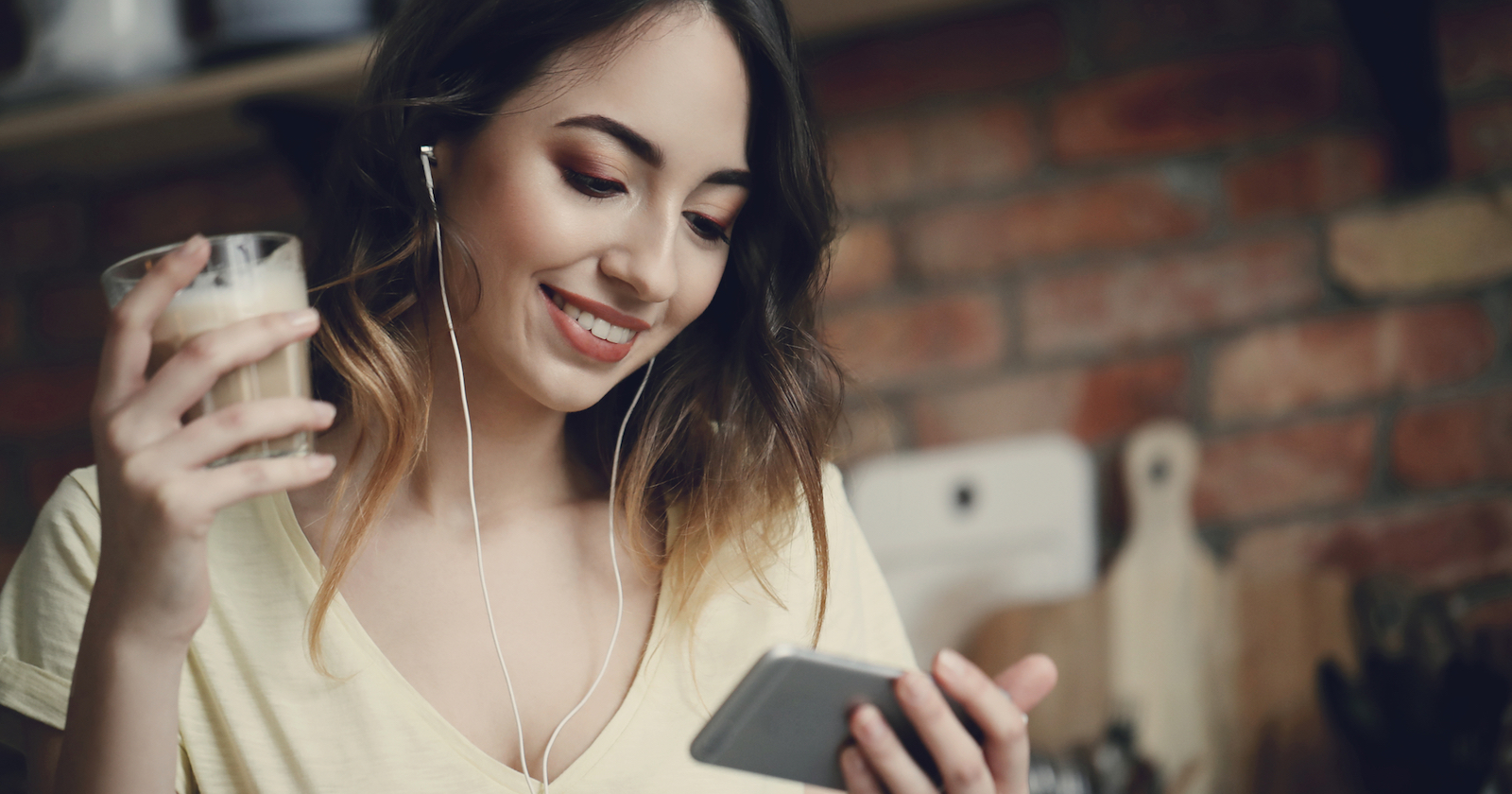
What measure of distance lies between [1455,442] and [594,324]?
107 cm

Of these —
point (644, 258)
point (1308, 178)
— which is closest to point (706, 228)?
point (644, 258)

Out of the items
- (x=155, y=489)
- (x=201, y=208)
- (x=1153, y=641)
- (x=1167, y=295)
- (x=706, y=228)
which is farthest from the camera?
(x=201, y=208)

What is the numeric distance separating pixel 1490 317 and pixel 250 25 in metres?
1.42

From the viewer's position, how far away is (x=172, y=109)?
1100 mm

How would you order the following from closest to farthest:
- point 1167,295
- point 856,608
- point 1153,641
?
point 856,608
point 1153,641
point 1167,295

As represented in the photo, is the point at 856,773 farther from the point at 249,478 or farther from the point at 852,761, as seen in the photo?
the point at 249,478

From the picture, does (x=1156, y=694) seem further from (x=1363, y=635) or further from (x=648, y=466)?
(x=648, y=466)

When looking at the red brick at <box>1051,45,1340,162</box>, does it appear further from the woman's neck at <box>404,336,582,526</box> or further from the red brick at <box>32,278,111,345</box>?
the red brick at <box>32,278,111,345</box>

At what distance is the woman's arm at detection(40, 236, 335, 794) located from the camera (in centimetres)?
56

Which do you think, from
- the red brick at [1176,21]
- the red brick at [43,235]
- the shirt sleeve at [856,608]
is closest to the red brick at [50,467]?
the red brick at [43,235]

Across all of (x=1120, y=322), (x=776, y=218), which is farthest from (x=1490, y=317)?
(x=776, y=218)

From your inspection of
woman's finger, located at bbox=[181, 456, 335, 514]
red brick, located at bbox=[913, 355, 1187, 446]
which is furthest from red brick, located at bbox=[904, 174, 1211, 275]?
woman's finger, located at bbox=[181, 456, 335, 514]

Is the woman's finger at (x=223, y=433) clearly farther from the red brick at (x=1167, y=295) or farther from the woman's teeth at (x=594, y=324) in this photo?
the red brick at (x=1167, y=295)

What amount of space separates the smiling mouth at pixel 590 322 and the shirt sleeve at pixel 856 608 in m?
0.28
